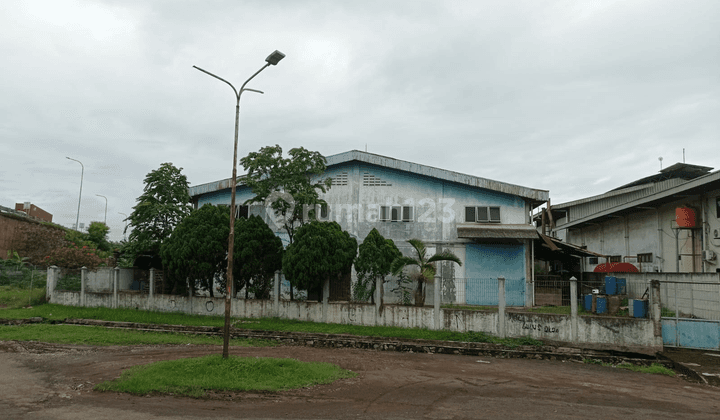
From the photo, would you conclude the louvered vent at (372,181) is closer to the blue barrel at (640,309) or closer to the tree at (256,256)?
the tree at (256,256)

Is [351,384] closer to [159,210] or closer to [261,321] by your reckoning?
[261,321]

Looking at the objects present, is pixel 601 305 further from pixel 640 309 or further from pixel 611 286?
pixel 640 309

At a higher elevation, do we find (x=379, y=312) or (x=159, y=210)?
(x=159, y=210)

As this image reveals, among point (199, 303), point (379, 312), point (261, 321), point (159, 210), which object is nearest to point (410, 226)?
point (379, 312)

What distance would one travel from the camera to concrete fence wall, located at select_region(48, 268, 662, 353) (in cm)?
1390


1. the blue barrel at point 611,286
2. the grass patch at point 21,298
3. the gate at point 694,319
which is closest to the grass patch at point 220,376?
the gate at point 694,319

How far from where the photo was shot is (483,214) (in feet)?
72.9

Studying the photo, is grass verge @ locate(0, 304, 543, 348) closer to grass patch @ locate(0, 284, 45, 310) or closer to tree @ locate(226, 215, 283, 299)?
grass patch @ locate(0, 284, 45, 310)

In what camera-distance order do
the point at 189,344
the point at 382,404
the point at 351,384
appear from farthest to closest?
the point at 189,344 < the point at 351,384 < the point at 382,404

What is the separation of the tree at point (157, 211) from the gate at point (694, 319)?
19.6m

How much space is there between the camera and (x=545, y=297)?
66.3ft

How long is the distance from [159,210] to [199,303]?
4.85 m

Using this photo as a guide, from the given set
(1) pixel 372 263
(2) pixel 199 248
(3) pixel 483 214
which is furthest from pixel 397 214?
(2) pixel 199 248

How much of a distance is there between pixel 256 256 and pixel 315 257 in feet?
9.64
